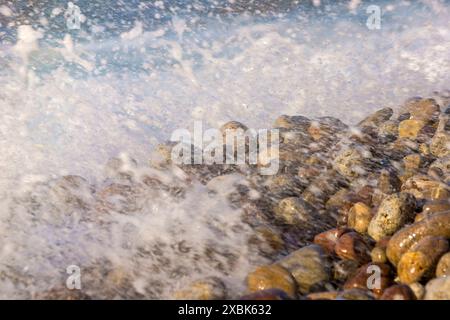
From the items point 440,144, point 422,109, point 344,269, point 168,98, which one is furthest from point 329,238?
point 168,98

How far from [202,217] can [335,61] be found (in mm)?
5924

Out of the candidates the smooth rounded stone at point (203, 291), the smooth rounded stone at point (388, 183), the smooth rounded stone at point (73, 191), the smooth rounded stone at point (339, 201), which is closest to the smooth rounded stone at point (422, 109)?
the smooth rounded stone at point (388, 183)

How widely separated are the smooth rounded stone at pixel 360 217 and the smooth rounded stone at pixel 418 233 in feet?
1.46

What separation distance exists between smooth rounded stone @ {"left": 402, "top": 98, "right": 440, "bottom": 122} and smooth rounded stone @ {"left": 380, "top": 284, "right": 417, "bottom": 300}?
3138mm

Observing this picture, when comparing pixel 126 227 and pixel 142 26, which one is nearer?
pixel 126 227

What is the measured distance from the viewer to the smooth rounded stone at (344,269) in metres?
2.66

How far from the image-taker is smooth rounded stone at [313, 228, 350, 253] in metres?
3.00

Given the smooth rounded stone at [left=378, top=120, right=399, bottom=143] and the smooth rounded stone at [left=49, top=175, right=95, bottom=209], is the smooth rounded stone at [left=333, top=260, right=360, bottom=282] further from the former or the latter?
the smooth rounded stone at [left=49, top=175, right=95, bottom=209]

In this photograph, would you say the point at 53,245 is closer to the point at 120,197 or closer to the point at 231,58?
the point at 120,197

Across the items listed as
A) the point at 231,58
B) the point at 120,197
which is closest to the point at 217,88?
the point at 231,58

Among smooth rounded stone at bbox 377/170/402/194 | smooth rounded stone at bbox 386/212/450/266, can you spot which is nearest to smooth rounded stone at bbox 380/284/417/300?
smooth rounded stone at bbox 386/212/450/266

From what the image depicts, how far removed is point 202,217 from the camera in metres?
3.57

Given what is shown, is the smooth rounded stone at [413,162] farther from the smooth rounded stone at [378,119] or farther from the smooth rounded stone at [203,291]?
the smooth rounded stone at [203,291]
